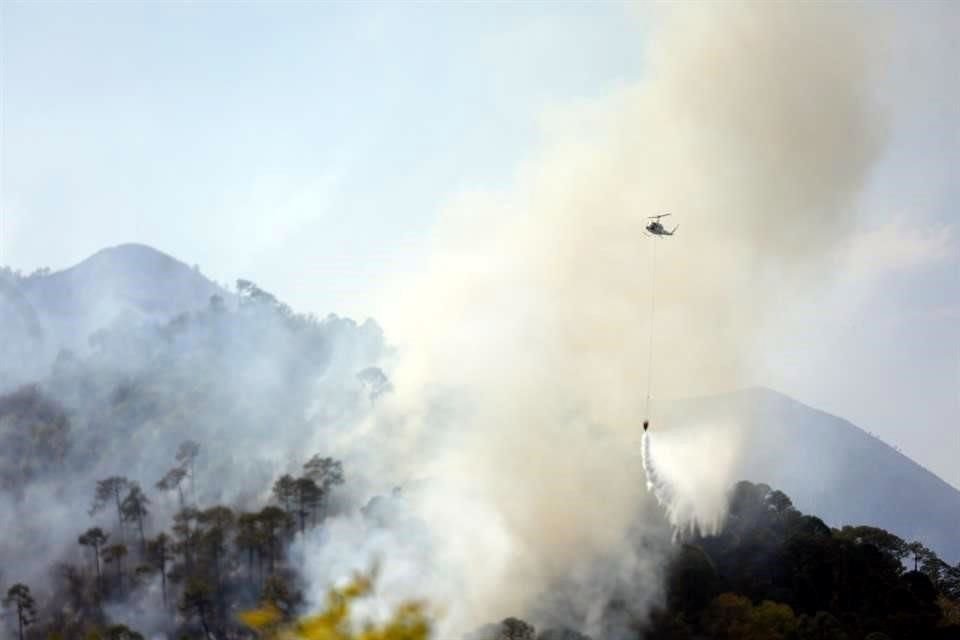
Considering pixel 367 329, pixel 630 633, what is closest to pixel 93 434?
pixel 367 329

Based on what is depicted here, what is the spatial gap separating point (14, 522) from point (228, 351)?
149 ft

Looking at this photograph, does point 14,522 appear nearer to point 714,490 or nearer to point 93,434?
point 93,434

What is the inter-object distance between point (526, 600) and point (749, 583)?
1927cm

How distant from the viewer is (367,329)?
148m

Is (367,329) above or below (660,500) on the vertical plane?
above

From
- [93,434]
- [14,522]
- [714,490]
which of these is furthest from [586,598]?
[93,434]

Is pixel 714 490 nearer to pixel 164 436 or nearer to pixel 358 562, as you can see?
pixel 358 562

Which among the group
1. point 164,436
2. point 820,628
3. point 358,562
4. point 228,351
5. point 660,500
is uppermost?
point 228,351

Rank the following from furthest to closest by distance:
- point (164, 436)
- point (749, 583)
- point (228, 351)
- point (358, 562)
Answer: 1. point (228, 351)
2. point (164, 436)
3. point (749, 583)
4. point (358, 562)

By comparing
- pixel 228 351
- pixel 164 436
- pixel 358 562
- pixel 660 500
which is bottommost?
pixel 358 562

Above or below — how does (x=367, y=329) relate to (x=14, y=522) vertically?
above

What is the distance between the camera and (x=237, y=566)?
8531cm

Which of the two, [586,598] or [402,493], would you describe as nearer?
[586,598]

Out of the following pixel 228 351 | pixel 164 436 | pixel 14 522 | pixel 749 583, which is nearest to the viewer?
pixel 749 583
